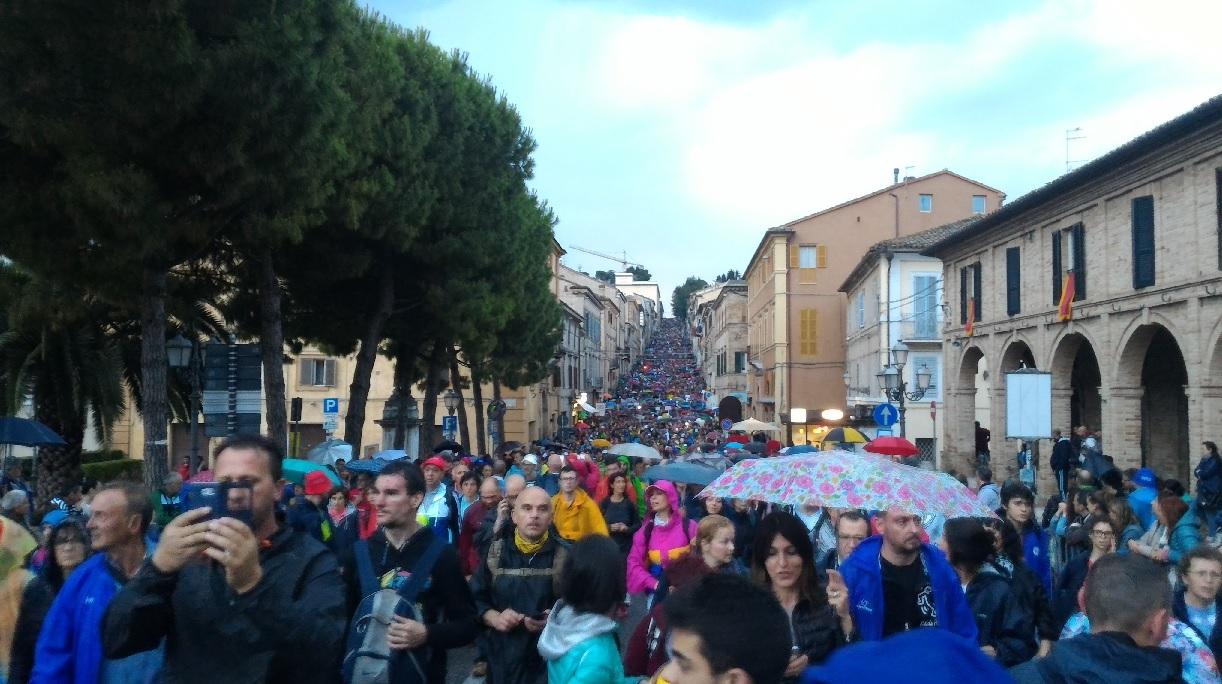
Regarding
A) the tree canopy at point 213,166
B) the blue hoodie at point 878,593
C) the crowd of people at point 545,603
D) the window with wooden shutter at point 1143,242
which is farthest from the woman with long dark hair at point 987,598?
the window with wooden shutter at point 1143,242

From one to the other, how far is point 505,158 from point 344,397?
22332mm

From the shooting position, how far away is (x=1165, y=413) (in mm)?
26547

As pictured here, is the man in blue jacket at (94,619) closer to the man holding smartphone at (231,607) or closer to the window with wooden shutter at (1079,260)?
the man holding smartphone at (231,607)

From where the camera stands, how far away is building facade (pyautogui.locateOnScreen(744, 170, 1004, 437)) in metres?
50.8

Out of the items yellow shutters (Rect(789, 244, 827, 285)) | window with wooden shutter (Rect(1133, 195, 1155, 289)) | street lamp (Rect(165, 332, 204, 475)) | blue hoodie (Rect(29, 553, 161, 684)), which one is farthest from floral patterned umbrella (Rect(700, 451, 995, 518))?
yellow shutters (Rect(789, 244, 827, 285))

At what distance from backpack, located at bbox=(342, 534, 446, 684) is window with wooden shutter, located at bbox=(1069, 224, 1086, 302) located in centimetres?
2349

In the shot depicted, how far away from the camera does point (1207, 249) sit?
62.8 ft

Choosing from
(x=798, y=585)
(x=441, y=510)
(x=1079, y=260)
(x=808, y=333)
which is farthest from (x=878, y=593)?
(x=808, y=333)

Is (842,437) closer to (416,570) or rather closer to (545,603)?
(545,603)

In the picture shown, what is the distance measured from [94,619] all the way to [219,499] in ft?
4.80

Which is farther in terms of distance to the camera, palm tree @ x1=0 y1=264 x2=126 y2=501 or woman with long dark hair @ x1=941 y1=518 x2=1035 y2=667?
palm tree @ x1=0 y1=264 x2=126 y2=501

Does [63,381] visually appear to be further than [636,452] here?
Yes

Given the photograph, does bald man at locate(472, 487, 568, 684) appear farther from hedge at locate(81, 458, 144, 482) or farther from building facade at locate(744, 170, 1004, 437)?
building facade at locate(744, 170, 1004, 437)

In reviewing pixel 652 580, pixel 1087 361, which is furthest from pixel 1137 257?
pixel 652 580
